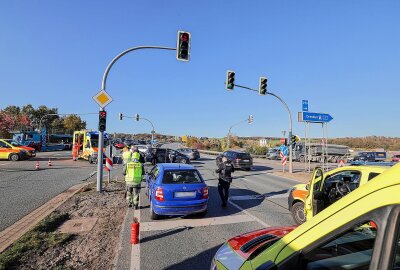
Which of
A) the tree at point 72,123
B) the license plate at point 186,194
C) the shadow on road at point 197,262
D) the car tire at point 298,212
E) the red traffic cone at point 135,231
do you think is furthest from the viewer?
the tree at point 72,123

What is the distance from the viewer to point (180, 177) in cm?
862

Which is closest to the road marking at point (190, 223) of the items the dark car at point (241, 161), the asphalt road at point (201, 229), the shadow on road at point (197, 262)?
the asphalt road at point (201, 229)

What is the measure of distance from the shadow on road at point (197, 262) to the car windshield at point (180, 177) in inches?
111

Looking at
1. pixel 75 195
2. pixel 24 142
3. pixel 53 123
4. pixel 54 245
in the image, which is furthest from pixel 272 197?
pixel 53 123

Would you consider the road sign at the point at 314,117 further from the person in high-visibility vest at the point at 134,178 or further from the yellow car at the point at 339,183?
the person in high-visibility vest at the point at 134,178

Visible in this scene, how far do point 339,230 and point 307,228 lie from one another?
0.84 feet

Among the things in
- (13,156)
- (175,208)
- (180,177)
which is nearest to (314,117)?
(180,177)

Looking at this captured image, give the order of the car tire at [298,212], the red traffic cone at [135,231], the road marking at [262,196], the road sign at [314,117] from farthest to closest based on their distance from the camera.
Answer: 1. the road sign at [314,117]
2. the road marking at [262,196]
3. the car tire at [298,212]
4. the red traffic cone at [135,231]

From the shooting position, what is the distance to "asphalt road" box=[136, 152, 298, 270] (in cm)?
563

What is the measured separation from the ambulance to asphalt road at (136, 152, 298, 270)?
17.7 meters

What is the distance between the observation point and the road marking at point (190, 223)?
770 centimetres

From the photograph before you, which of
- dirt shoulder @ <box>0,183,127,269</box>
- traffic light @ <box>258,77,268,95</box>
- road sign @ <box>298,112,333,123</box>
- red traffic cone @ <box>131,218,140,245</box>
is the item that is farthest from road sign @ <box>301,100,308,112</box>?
red traffic cone @ <box>131,218,140,245</box>

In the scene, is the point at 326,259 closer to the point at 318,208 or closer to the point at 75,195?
the point at 318,208

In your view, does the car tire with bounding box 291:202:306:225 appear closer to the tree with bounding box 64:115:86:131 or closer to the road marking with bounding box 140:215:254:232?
the road marking with bounding box 140:215:254:232
